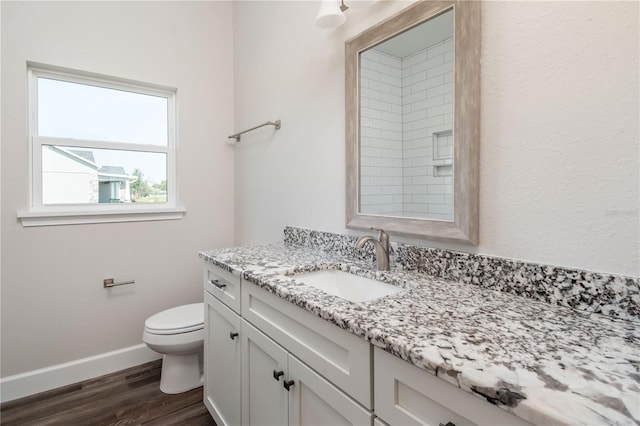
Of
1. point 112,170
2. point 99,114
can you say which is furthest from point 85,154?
point 99,114

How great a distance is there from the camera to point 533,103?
914 millimetres

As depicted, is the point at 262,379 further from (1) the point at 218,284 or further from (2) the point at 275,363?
(1) the point at 218,284

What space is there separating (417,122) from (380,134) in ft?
0.64

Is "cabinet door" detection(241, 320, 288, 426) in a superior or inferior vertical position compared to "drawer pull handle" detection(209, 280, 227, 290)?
inferior

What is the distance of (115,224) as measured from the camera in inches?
85.8

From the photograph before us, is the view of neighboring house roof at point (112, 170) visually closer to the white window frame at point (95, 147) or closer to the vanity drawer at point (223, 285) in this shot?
the white window frame at point (95, 147)

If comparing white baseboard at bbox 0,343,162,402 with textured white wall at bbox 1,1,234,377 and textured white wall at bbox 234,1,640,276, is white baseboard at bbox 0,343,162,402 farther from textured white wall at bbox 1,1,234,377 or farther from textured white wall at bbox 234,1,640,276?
textured white wall at bbox 234,1,640,276

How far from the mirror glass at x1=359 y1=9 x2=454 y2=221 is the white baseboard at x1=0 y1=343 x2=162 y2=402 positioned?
6.42ft

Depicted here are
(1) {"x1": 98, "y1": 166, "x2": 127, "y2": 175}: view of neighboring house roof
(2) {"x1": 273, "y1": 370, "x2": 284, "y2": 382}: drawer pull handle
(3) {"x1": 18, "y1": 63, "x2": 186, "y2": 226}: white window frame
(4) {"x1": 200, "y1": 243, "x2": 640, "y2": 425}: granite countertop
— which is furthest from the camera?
(1) {"x1": 98, "y1": 166, "x2": 127, "y2": 175}: view of neighboring house roof

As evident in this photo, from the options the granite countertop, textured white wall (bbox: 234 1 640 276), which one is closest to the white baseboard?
the granite countertop

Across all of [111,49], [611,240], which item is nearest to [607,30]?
[611,240]

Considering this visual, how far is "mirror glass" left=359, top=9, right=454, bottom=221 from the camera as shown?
1142 mm

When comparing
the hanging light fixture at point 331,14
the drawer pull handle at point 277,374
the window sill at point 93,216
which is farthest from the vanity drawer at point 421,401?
the window sill at point 93,216

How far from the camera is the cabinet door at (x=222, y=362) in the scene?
1.36 metres
